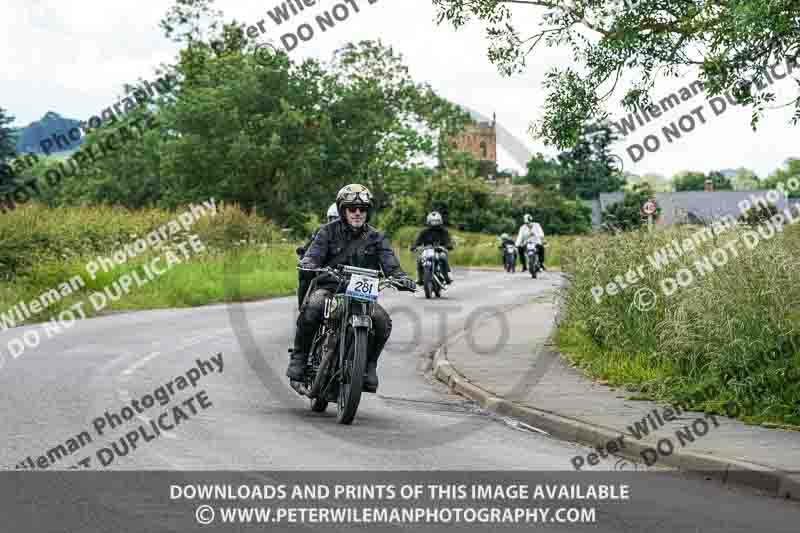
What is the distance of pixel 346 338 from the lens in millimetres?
10867

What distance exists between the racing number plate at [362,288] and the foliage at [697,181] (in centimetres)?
14490

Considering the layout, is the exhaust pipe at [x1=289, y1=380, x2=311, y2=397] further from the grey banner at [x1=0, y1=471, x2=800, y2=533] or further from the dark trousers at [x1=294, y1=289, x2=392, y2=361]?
the grey banner at [x1=0, y1=471, x2=800, y2=533]

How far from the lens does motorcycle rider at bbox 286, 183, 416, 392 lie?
11.3 m

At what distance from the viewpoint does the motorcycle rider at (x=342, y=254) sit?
1127cm

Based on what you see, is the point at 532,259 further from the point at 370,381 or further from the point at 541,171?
the point at 541,171

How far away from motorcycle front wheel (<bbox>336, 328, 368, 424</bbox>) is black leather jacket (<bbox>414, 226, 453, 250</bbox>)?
17498mm

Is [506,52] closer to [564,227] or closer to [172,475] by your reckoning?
[172,475]

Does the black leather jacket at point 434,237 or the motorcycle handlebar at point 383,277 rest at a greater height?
the black leather jacket at point 434,237

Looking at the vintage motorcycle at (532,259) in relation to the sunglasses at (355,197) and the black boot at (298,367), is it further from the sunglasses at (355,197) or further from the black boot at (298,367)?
the sunglasses at (355,197)

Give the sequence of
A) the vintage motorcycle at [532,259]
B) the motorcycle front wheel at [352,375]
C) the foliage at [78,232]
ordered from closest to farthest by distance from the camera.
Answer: the motorcycle front wheel at [352,375] < the foliage at [78,232] < the vintage motorcycle at [532,259]

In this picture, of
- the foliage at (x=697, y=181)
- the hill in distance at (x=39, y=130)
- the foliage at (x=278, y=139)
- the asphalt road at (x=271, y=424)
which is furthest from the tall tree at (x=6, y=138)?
the foliage at (x=697, y=181)

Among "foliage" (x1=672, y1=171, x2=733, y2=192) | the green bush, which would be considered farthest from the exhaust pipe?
"foliage" (x1=672, y1=171, x2=733, y2=192)

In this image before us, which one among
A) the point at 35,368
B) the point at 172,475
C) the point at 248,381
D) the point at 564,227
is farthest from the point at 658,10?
the point at 564,227

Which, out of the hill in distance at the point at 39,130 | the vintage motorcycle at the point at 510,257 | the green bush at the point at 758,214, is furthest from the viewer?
the hill in distance at the point at 39,130
